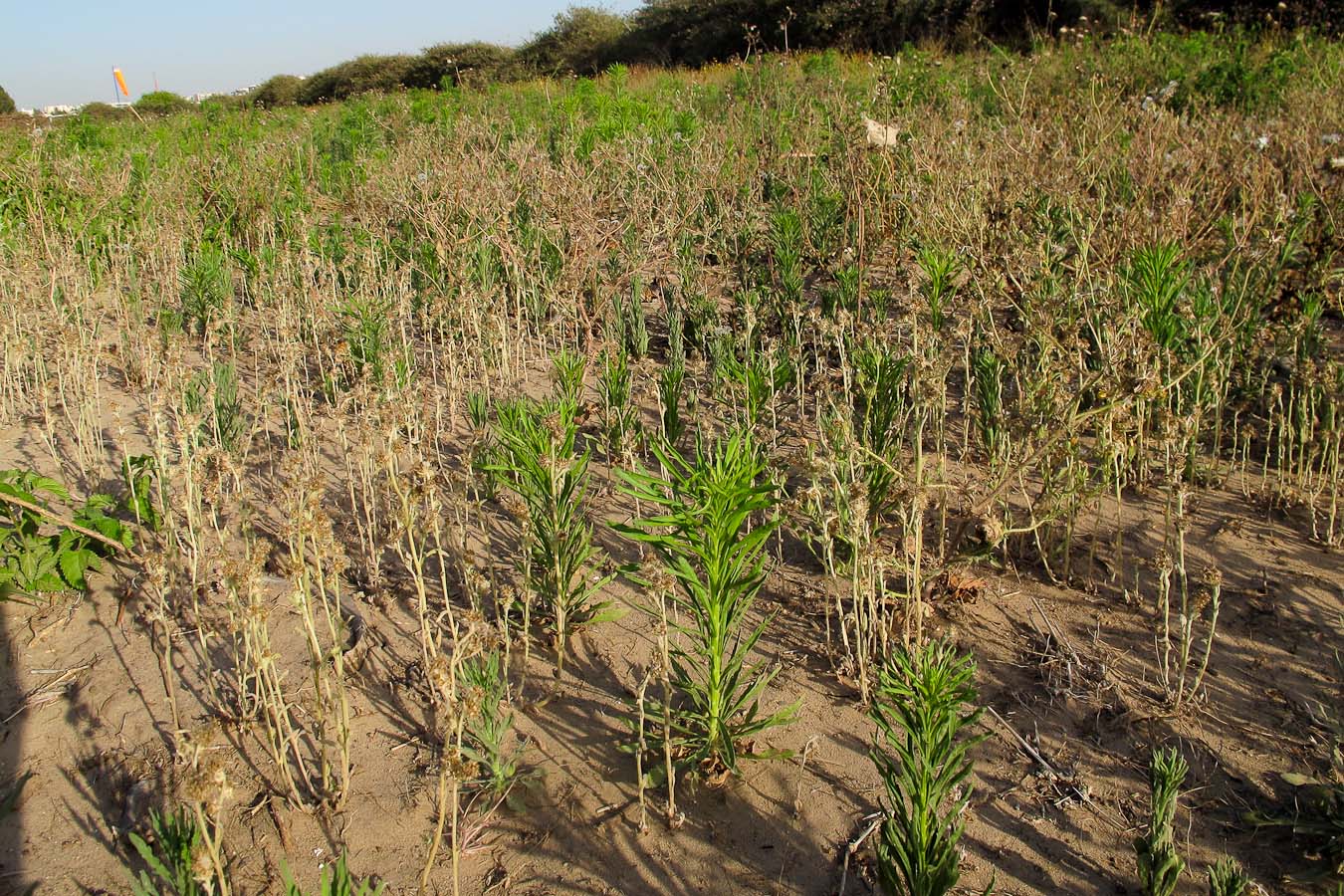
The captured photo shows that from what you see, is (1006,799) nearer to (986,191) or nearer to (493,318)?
(493,318)

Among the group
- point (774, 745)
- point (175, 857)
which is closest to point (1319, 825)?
point (774, 745)

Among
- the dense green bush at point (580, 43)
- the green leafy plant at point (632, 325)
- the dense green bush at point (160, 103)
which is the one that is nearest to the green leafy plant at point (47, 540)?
the green leafy plant at point (632, 325)

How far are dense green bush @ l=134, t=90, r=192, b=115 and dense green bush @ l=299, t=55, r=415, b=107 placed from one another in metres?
11.8

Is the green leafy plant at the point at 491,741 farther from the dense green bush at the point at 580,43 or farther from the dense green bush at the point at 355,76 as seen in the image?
the dense green bush at the point at 355,76

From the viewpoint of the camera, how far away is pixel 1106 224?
600 centimetres

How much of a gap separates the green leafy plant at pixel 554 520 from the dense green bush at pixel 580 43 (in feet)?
95.4

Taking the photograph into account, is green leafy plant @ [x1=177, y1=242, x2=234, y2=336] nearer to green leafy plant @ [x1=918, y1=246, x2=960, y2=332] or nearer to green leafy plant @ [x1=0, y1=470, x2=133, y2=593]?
green leafy plant @ [x1=0, y1=470, x2=133, y2=593]

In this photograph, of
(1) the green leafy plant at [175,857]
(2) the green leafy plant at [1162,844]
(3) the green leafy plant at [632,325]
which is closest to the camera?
(1) the green leafy plant at [175,857]

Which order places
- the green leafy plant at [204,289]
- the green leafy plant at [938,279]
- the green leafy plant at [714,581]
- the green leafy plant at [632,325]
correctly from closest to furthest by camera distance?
the green leafy plant at [714,581]
the green leafy plant at [938,279]
the green leafy plant at [632,325]
the green leafy plant at [204,289]

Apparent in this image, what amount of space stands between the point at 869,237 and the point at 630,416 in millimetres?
3729

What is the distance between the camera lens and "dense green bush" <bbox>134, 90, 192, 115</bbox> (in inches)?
790

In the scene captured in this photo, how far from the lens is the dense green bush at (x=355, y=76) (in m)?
35.0

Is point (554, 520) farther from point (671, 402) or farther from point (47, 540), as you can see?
point (47, 540)

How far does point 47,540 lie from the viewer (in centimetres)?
363
